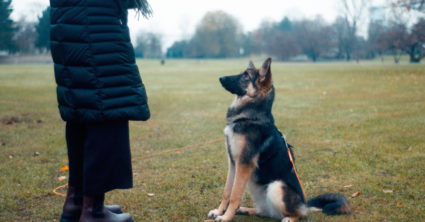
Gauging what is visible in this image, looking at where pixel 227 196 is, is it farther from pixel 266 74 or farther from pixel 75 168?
pixel 75 168

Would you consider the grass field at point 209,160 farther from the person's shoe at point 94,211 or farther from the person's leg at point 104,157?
the person's leg at point 104,157

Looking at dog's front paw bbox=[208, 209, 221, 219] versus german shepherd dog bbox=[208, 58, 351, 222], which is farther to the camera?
dog's front paw bbox=[208, 209, 221, 219]

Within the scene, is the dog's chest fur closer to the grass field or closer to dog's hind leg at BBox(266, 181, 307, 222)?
dog's hind leg at BBox(266, 181, 307, 222)

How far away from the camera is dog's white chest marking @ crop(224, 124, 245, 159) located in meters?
3.59

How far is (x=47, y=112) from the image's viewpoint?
11344 mm

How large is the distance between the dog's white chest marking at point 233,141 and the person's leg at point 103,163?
1098 millimetres

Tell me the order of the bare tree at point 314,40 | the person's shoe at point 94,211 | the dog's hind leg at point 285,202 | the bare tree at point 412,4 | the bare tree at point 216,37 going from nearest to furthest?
1. the person's shoe at point 94,211
2. the dog's hind leg at point 285,202
3. the bare tree at point 412,4
4. the bare tree at point 314,40
5. the bare tree at point 216,37

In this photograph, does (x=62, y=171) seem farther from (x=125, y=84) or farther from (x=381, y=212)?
(x=381, y=212)

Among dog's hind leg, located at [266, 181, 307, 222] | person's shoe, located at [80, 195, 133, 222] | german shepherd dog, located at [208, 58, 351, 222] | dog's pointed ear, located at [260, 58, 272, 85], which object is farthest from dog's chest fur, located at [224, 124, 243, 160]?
person's shoe, located at [80, 195, 133, 222]

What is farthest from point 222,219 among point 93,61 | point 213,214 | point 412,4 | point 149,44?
point 149,44

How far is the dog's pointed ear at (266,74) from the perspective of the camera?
3.70 meters

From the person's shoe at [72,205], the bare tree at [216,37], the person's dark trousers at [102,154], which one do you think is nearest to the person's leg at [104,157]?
the person's dark trousers at [102,154]

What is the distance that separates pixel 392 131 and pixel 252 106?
5506mm

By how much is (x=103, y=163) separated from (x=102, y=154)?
80 millimetres
